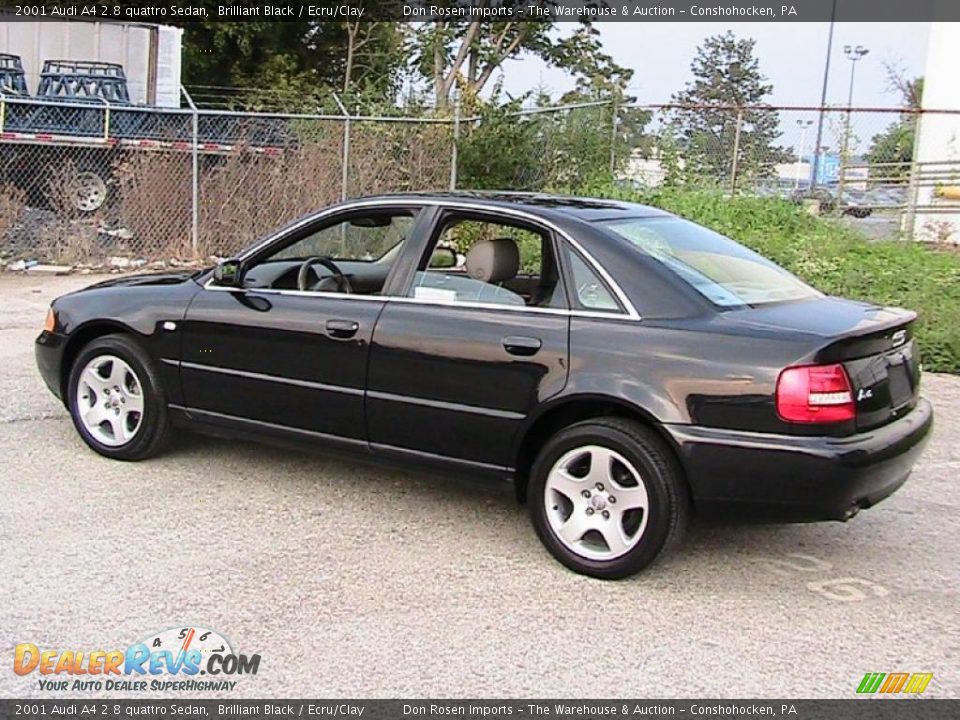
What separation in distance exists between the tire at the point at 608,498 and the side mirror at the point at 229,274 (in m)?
1.95

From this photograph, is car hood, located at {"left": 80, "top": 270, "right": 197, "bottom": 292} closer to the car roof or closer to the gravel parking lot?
the gravel parking lot

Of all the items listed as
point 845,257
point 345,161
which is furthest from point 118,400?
point 345,161

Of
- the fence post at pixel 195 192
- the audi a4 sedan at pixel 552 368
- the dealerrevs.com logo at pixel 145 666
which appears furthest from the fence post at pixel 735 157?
the dealerrevs.com logo at pixel 145 666

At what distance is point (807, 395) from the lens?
3779mm

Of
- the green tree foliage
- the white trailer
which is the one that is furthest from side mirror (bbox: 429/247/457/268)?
the green tree foliage

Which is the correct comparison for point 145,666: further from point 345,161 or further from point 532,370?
point 345,161

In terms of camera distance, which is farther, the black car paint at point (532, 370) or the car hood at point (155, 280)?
the car hood at point (155, 280)

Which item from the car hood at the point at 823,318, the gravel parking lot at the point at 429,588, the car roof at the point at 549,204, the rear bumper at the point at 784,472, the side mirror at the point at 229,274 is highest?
the car roof at the point at 549,204

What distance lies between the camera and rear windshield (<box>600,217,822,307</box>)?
4344mm

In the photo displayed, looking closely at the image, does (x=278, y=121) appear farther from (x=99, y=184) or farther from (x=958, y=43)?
(x=958, y=43)

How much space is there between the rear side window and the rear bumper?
0.62 m

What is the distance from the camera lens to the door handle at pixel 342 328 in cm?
471

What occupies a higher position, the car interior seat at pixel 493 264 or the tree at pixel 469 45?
the tree at pixel 469 45

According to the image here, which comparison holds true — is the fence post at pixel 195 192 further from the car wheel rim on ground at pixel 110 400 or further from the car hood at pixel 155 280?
the car wheel rim on ground at pixel 110 400
